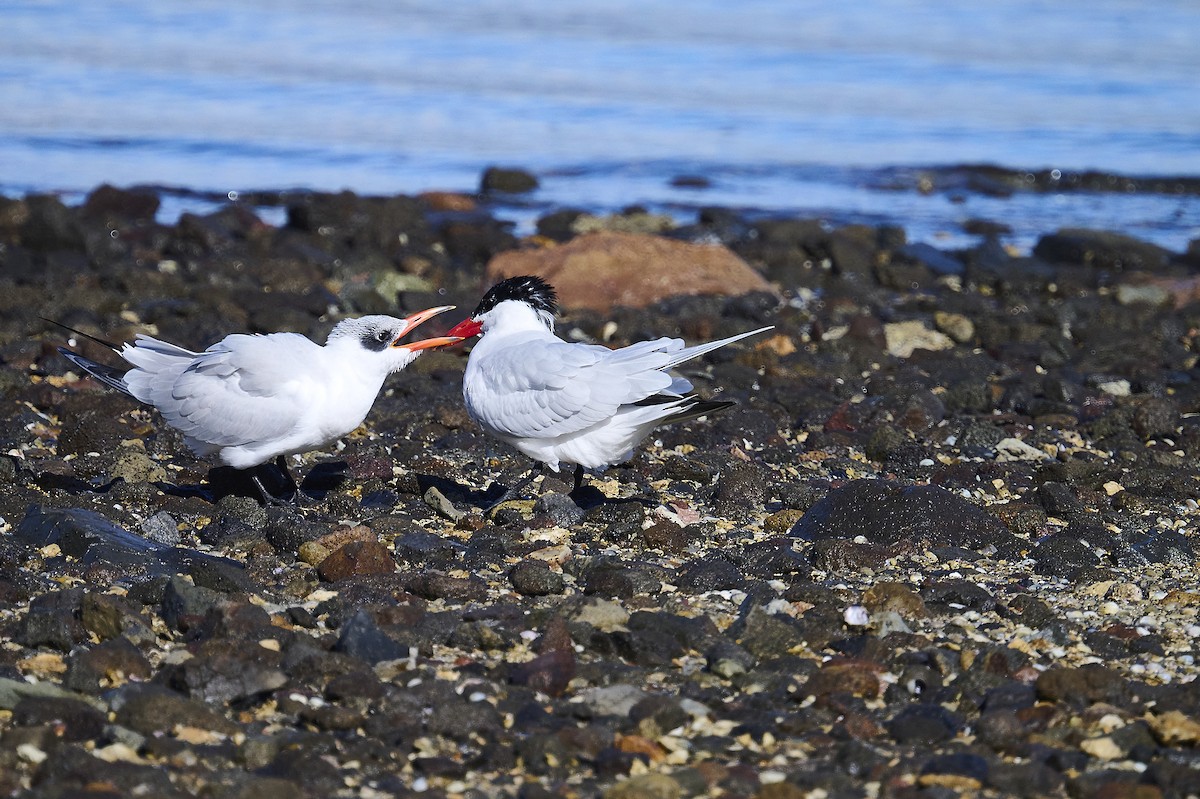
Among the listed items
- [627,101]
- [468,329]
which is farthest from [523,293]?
[627,101]

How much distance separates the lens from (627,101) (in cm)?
2120

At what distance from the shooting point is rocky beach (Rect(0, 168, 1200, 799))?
12.8 feet

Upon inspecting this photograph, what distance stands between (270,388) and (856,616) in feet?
8.04

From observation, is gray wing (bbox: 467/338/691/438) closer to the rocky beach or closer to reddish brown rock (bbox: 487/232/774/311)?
the rocky beach

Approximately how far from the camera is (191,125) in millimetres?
19141

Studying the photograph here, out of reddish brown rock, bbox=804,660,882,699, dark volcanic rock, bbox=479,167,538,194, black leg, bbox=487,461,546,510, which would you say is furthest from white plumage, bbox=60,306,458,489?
dark volcanic rock, bbox=479,167,538,194

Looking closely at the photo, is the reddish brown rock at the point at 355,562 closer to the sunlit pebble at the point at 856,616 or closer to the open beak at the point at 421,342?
the open beak at the point at 421,342

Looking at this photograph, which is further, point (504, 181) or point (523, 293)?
point (504, 181)

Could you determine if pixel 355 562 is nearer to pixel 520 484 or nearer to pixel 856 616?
pixel 520 484

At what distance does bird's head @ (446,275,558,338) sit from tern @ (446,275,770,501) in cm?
28

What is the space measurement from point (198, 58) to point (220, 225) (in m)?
11.6

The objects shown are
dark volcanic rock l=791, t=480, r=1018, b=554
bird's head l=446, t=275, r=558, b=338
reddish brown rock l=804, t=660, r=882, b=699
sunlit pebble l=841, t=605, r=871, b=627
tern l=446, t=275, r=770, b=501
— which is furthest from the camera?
Answer: bird's head l=446, t=275, r=558, b=338

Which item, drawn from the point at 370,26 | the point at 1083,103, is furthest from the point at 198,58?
the point at 1083,103

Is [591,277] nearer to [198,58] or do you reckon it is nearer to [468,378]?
[468,378]
